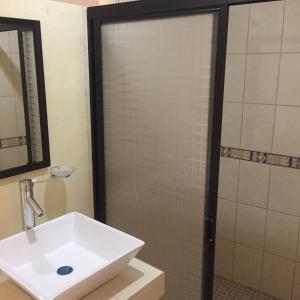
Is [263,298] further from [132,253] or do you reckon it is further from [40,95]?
[40,95]

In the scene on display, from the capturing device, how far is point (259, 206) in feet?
7.95

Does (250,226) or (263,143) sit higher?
(263,143)

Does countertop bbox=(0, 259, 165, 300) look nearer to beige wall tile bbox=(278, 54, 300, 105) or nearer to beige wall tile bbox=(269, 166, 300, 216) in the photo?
beige wall tile bbox=(269, 166, 300, 216)

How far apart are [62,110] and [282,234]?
1627 millimetres

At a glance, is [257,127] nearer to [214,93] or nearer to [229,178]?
[229,178]

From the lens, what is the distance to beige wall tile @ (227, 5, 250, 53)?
7.36ft

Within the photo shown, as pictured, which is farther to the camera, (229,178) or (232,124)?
(229,178)

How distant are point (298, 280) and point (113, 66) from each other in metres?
1.84

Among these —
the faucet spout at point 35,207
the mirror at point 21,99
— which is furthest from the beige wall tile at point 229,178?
the faucet spout at point 35,207

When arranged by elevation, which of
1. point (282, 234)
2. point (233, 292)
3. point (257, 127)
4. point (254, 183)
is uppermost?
point (257, 127)

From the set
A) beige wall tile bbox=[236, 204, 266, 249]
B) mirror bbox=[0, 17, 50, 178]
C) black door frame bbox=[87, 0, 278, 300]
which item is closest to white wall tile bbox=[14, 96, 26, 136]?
mirror bbox=[0, 17, 50, 178]

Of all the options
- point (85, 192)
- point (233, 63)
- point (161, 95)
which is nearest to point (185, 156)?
point (161, 95)

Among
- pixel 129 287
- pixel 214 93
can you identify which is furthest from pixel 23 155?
pixel 214 93

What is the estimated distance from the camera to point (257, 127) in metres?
2.31
